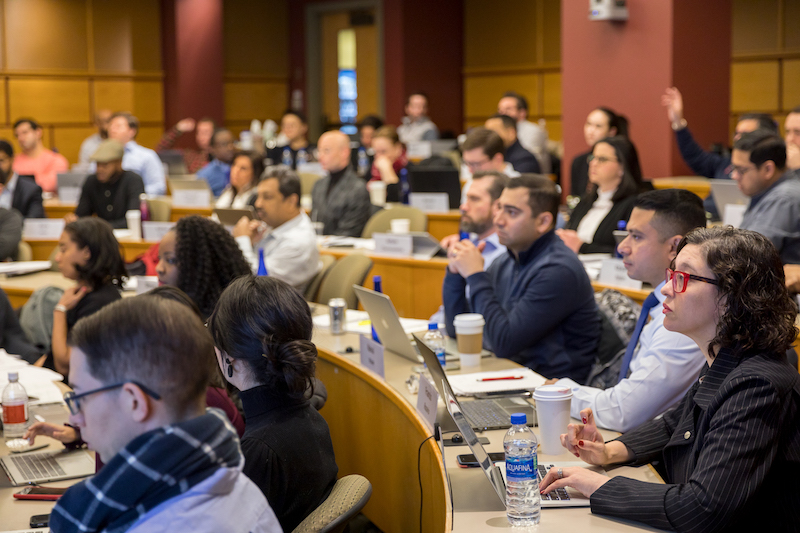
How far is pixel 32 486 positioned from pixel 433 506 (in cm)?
97

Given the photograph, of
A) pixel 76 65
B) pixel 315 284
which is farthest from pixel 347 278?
pixel 76 65

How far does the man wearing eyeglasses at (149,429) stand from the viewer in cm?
114

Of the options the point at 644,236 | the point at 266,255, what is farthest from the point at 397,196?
the point at 644,236

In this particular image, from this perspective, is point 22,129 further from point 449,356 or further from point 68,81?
point 449,356

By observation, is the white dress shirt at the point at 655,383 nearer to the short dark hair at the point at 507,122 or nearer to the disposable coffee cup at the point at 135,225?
the disposable coffee cup at the point at 135,225

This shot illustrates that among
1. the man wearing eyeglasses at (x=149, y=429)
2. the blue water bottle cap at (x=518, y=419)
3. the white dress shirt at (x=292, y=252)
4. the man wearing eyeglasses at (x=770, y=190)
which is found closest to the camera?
the man wearing eyeglasses at (x=149, y=429)

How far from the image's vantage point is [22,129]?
870cm

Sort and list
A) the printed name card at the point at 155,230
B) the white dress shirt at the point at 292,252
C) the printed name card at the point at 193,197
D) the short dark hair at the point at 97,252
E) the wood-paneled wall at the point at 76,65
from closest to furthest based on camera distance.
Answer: the short dark hair at the point at 97,252, the white dress shirt at the point at 292,252, the printed name card at the point at 155,230, the printed name card at the point at 193,197, the wood-paneled wall at the point at 76,65

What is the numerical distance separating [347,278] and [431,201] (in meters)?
2.33

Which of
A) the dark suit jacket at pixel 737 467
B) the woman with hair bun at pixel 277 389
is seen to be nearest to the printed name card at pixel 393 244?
the woman with hair bun at pixel 277 389

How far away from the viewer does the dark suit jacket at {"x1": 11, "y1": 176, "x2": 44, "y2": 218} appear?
6.89 meters

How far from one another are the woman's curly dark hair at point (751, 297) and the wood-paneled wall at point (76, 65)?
36.4 ft

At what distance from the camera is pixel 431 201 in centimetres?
627

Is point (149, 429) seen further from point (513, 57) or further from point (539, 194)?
point (513, 57)
